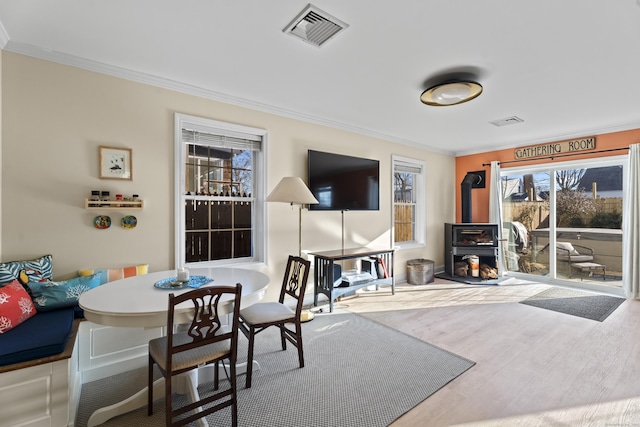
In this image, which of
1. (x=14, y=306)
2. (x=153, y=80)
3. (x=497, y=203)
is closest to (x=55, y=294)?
(x=14, y=306)

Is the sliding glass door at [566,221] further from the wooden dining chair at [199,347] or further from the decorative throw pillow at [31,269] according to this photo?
the decorative throw pillow at [31,269]

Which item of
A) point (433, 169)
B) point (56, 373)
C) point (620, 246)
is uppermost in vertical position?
point (433, 169)

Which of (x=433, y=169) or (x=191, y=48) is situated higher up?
(x=191, y=48)

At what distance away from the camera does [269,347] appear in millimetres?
2723

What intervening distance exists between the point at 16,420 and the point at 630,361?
4253 mm

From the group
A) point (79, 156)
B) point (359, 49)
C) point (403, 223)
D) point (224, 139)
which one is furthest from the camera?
point (403, 223)

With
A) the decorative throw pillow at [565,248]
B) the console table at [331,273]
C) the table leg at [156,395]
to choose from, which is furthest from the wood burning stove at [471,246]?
the table leg at [156,395]

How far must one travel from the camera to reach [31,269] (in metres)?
2.14

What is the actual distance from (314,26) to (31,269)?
8.66ft

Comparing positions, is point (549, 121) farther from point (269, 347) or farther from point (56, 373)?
point (56, 373)

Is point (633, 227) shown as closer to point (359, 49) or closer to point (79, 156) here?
point (359, 49)

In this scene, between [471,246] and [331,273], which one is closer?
[331,273]

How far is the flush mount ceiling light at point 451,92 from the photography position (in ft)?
8.80

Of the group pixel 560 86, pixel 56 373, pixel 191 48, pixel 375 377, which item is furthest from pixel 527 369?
pixel 191 48
